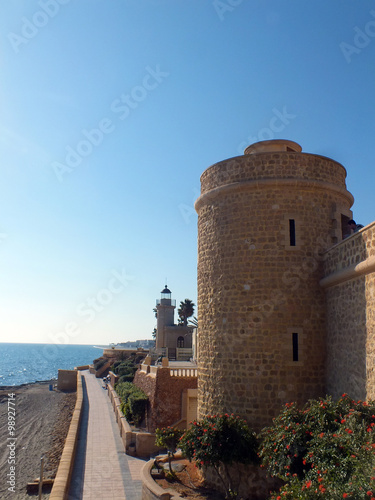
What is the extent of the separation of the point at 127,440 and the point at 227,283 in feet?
Result: 27.9

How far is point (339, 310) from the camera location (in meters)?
9.59

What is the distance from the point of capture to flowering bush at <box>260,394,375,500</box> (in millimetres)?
5320

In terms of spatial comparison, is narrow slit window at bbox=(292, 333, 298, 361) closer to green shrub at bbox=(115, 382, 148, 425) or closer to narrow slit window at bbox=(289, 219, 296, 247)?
narrow slit window at bbox=(289, 219, 296, 247)

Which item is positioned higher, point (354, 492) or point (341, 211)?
point (341, 211)

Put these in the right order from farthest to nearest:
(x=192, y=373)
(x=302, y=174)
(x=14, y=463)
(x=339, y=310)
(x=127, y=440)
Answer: (x=14, y=463) → (x=192, y=373) → (x=127, y=440) → (x=302, y=174) → (x=339, y=310)

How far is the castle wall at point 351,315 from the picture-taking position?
320 inches

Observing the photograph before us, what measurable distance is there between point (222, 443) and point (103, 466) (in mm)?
6627

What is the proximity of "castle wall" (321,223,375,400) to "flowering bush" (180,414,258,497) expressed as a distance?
2208 millimetres

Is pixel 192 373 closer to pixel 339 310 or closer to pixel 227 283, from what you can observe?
pixel 227 283

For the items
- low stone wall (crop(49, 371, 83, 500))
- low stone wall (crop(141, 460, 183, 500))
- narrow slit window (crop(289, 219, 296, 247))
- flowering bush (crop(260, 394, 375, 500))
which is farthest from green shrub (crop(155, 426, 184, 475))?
narrow slit window (crop(289, 219, 296, 247))

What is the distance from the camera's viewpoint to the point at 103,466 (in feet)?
46.3

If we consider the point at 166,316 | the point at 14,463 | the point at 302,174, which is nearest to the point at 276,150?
the point at 302,174

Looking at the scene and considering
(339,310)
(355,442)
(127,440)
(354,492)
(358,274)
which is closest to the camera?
(354,492)

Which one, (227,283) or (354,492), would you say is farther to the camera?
(227,283)
